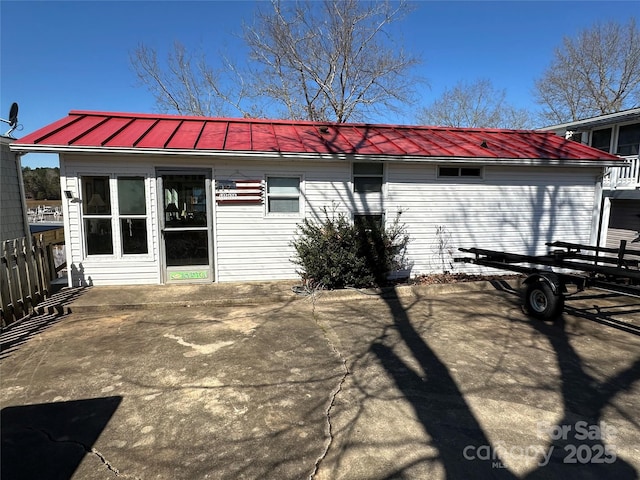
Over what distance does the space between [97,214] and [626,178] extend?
1761cm

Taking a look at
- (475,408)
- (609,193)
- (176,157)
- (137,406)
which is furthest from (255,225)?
(609,193)

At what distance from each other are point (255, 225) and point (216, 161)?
1.40 metres

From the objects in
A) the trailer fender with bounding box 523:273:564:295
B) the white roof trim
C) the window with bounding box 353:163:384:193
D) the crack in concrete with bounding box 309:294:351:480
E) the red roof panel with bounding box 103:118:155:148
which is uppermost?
the red roof panel with bounding box 103:118:155:148

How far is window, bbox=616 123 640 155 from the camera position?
15.1 meters

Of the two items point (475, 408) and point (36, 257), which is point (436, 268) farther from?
point (36, 257)

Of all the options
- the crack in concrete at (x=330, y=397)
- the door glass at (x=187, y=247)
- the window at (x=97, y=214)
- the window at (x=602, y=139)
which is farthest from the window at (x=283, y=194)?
the window at (x=602, y=139)

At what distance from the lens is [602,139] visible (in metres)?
16.6

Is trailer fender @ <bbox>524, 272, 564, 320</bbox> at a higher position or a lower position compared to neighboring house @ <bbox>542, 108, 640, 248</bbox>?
lower

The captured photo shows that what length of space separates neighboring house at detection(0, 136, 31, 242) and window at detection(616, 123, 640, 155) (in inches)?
785

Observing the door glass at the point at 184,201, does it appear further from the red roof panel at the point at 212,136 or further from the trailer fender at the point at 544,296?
the trailer fender at the point at 544,296

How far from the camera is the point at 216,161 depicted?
23.9ft

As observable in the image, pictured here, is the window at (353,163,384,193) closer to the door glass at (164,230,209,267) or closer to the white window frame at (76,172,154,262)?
the door glass at (164,230,209,267)

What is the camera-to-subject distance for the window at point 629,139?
15.1 metres

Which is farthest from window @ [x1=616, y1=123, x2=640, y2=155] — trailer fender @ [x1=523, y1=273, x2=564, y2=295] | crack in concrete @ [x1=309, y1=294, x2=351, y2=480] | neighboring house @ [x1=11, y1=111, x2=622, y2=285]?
crack in concrete @ [x1=309, y1=294, x2=351, y2=480]
